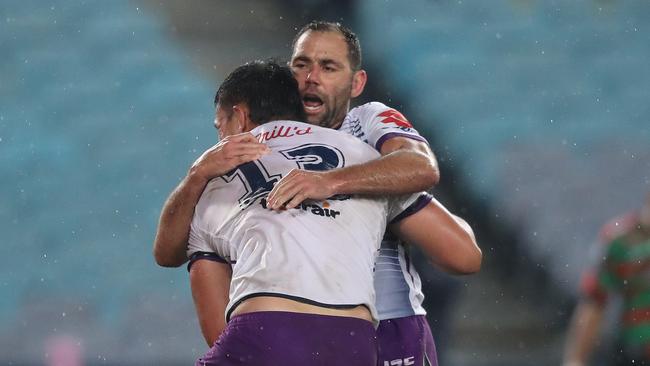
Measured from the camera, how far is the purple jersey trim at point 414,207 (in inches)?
A: 103

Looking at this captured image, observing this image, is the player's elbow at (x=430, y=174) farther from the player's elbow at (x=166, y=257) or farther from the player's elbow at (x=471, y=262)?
the player's elbow at (x=166, y=257)

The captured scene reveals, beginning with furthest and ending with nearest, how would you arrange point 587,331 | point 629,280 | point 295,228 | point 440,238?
point 629,280
point 587,331
point 440,238
point 295,228

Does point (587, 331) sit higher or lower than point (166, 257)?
lower

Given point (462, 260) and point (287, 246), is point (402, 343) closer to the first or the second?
point (462, 260)

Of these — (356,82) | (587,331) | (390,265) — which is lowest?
(587,331)

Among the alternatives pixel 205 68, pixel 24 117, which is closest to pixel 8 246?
pixel 24 117

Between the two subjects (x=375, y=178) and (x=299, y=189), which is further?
(x=375, y=178)

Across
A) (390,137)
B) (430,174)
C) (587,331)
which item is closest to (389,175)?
(430,174)

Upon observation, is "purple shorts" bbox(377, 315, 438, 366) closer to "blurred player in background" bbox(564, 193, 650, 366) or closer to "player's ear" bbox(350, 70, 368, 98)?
"player's ear" bbox(350, 70, 368, 98)

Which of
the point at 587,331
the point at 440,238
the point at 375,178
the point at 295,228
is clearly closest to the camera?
the point at 295,228

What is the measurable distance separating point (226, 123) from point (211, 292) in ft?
1.55

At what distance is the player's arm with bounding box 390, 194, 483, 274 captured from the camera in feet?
8.64

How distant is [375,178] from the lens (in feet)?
7.59

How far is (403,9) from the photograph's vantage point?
6535 mm
